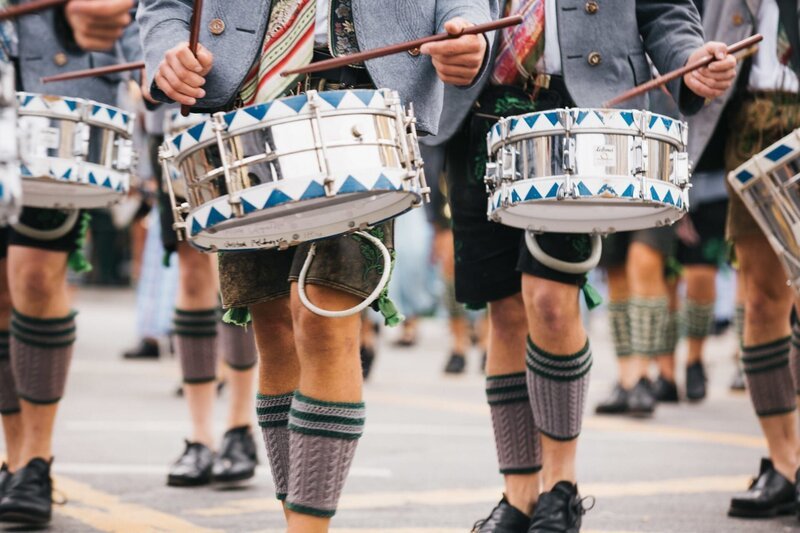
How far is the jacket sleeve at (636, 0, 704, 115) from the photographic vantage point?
132 inches

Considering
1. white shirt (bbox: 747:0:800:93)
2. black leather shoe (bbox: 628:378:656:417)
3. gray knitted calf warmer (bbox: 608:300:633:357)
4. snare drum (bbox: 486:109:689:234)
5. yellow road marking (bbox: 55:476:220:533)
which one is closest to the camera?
snare drum (bbox: 486:109:689:234)

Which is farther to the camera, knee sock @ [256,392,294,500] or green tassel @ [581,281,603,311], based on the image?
green tassel @ [581,281,603,311]

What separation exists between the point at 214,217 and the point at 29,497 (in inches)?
62.0

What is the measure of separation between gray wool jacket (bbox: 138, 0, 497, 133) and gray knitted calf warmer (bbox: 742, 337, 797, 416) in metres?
1.79

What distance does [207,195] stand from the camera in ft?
8.16

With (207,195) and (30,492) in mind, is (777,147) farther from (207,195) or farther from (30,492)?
(30,492)

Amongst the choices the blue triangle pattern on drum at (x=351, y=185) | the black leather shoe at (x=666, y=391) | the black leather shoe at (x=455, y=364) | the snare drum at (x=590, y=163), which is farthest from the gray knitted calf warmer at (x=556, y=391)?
the black leather shoe at (x=455, y=364)

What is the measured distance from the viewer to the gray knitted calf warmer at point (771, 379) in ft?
13.5

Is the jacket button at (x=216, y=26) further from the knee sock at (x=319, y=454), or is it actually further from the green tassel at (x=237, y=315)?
the knee sock at (x=319, y=454)

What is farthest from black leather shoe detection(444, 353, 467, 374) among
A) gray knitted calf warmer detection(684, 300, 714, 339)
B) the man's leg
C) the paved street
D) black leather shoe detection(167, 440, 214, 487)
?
the man's leg

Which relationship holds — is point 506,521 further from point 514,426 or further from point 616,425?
point 616,425

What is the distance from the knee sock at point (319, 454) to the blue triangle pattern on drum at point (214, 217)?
0.48 metres

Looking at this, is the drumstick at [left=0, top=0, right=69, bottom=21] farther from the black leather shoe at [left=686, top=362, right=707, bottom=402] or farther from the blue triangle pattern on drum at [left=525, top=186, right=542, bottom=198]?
the black leather shoe at [left=686, top=362, right=707, bottom=402]

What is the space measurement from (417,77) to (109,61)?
4.90ft
